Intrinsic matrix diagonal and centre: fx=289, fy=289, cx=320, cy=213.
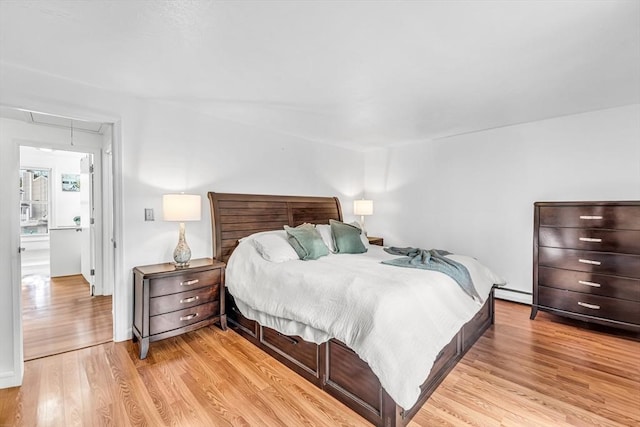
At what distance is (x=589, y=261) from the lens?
2.97 metres

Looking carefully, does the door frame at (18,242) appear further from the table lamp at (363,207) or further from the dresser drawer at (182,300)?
the table lamp at (363,207)

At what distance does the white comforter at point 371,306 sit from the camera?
5.41ft

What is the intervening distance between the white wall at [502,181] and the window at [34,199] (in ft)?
24.8

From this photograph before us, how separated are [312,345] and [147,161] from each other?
7.96ft

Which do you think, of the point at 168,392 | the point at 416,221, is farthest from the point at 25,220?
the point at 416,221

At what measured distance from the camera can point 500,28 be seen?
178cm

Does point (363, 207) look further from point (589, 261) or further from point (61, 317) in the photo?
point (61, 317)

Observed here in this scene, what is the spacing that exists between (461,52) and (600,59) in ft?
3.63

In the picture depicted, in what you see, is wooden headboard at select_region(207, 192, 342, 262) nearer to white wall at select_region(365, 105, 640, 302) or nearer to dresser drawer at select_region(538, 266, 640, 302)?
white wall at select_region(365, 105, 640, 302)

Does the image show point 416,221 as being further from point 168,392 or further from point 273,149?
point 168,392

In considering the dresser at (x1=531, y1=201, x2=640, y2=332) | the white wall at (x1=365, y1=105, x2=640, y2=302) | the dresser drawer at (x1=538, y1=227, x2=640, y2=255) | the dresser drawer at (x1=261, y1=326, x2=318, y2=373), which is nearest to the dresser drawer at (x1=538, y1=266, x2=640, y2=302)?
the dresser at (x1=531, y1=201, x2=640, y2=332)

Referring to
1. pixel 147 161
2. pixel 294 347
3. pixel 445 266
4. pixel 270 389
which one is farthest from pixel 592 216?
pixel 147 161

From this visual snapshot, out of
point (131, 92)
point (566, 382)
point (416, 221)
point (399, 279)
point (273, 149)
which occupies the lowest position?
point (566, 382)

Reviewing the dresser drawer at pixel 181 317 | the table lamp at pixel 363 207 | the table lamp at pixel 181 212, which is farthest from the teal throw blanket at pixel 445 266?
the table lamp at pixel 363 207
